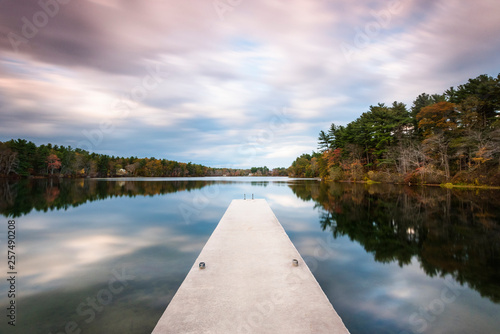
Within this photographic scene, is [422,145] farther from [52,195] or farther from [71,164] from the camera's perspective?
[71,164]

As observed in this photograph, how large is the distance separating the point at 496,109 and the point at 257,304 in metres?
45.0

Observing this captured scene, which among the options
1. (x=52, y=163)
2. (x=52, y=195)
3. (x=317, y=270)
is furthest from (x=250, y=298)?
(x=52, y=163)

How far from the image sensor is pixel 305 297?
13.6 feet

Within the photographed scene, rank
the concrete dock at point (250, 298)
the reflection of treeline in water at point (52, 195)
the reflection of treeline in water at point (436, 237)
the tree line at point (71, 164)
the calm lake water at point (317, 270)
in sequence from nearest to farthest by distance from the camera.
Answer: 1. the concrete dock at point (250, 298)
2. the calm lake water at point (317, 270)
3. the reflection of treeline in water at point (436, 237)
4. the reflection of treeline in water at point (52, 195)
5. the tree line at point (71, 164)

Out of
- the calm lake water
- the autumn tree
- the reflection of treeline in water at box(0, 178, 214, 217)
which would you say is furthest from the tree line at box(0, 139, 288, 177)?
the calm lake water

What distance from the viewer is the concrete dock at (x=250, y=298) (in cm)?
331

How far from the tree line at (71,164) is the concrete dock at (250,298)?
89.4 metres

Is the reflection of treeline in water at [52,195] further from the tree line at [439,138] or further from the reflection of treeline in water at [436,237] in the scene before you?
the tree line at [439,138]

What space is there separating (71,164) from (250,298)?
11933 cm

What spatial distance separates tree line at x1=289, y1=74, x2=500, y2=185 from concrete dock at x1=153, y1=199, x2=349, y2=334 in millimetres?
34208

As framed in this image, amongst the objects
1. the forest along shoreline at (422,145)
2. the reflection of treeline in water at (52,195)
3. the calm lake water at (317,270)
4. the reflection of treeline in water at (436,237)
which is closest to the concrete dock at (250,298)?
the calm lake water at (317,270)

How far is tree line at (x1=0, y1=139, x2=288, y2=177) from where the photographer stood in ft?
227

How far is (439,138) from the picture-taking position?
110 ft

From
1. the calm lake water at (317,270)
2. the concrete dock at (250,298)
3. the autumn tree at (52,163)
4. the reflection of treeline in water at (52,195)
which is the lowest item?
the calm lake water at (317,270)
